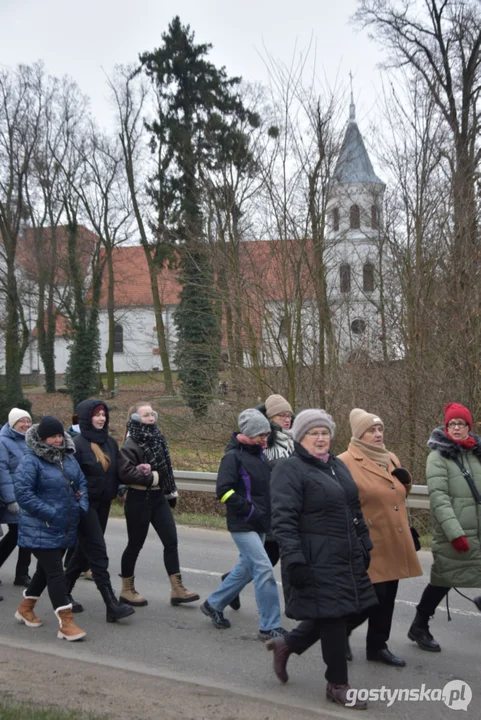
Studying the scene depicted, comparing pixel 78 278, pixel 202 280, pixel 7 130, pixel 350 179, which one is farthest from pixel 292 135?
pixel 78 278

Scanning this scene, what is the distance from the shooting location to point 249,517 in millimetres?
6480

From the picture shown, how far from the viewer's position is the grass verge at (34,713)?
454 centimetres

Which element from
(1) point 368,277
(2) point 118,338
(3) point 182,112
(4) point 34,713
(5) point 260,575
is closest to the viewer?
(4) point 34,713

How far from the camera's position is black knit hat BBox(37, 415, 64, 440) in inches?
261

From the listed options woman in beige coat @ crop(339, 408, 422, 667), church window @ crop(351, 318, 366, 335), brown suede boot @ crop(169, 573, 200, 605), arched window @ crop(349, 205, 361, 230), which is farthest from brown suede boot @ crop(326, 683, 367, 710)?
arched window @ crop(349, 205, 361, 230)

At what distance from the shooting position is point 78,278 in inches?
1777

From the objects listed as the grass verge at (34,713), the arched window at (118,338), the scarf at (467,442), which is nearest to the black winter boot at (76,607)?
the grass verge at (34,713)

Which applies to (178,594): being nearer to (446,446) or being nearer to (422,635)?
(422,635)

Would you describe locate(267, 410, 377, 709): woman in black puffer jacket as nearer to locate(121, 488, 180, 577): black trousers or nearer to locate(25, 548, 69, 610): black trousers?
locate(25, 548, 69, 610): black trousers

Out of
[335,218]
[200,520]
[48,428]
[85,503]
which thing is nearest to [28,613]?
[85,503]

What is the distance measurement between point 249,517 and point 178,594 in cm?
144

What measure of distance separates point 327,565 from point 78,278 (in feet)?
137

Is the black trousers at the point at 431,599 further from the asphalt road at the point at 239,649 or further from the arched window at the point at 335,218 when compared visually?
the arched window at the point at 335,218

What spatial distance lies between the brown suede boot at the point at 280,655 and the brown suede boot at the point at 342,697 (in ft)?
1.16
